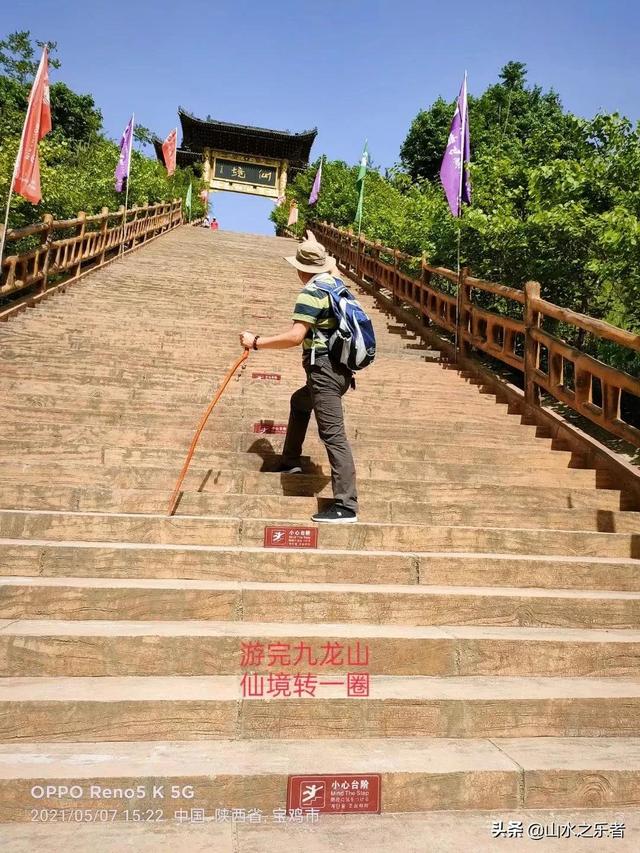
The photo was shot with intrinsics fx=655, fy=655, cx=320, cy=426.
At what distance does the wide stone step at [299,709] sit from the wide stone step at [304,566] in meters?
0.70

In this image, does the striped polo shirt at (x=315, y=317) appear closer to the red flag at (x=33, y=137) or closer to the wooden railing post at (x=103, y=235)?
the red flag at (x=33, y=137)

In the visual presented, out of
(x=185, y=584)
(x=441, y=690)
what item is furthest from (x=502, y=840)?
(x=185, y=584)

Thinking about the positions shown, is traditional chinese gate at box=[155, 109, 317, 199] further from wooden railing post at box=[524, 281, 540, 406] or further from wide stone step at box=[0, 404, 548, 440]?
wide stone step at box=[0, 404, 548, 440]

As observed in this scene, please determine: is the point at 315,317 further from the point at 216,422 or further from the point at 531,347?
the point at 531,347

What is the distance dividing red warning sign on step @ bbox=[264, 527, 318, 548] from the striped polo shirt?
3.62 feet

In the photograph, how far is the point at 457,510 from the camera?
14.2ft

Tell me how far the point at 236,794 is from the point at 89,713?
2.12ft

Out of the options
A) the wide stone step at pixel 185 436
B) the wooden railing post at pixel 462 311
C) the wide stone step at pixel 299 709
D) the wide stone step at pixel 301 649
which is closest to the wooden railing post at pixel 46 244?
the wide stone step at pixel 185 436

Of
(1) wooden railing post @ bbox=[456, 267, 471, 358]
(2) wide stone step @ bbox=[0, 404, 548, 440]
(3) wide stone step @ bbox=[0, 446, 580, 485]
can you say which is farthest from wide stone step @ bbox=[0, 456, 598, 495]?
(1) wooden railing post @ bbox=[456, 267, 471, 358]

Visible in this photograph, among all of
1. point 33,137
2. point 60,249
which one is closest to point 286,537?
point 33,137

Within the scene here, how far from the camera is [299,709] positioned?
2596mm

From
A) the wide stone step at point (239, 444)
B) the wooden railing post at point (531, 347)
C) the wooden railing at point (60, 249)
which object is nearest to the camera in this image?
the wide stone step at point (239, 444)

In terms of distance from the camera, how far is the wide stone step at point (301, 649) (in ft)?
9.02

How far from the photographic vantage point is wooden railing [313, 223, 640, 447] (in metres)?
5.34
